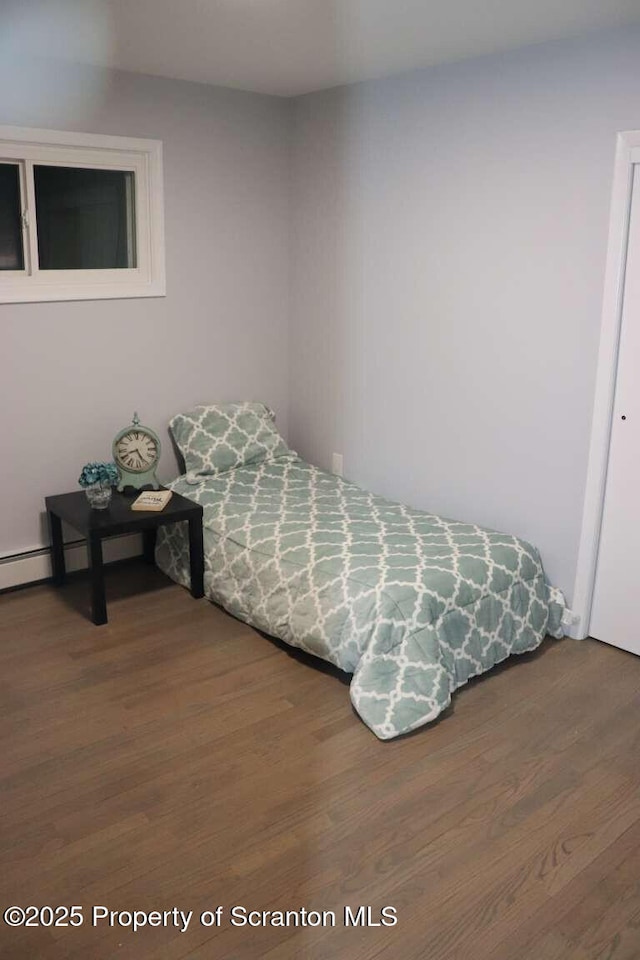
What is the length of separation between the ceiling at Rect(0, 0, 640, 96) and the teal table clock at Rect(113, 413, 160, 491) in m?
1.50

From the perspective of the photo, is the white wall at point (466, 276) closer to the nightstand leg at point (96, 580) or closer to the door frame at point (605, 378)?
the door frame at point (605, 378)

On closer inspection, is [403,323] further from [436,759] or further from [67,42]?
[436,759]

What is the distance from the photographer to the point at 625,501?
320 centimetres

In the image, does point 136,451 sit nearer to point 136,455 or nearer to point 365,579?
point 136,455

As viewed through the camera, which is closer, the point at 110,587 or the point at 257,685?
the point at 257,685

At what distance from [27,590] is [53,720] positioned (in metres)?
1.15

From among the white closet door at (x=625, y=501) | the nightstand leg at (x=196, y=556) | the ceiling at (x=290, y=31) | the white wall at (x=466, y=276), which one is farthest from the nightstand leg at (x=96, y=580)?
the white closet door at (x=625, y=501)

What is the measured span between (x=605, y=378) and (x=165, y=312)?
81.6 inches

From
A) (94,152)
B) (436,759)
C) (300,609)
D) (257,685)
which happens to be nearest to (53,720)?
(257,685)

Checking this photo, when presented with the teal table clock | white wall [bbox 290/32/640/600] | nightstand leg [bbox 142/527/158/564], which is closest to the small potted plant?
the teal table clock

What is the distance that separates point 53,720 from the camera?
283cm

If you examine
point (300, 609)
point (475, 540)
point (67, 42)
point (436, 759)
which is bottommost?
point (436, 759)

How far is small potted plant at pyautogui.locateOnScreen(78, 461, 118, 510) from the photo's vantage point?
3.56 meters

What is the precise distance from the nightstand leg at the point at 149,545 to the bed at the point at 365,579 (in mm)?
127
